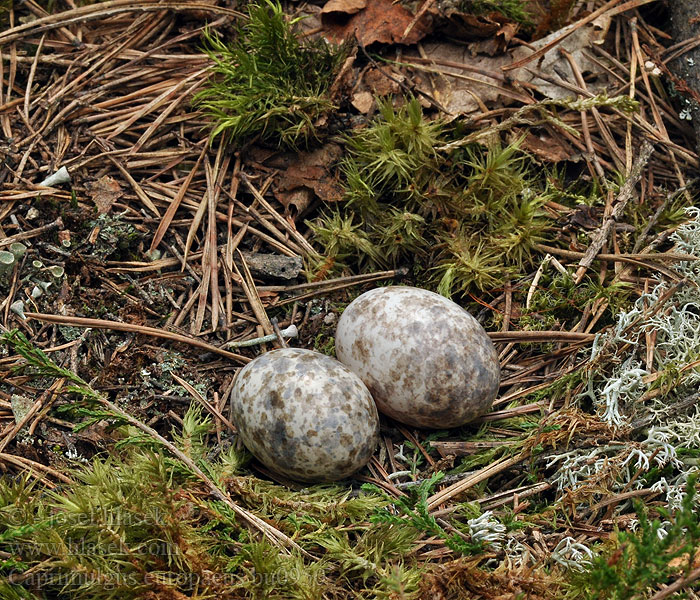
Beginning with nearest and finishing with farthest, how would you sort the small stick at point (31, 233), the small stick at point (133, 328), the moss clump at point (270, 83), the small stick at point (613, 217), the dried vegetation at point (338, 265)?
the dried vegetation at point (338, 265), the small stick at point (133, 328), the small stick at point (31, 233), the small stick at point (613, 217), the moss clump at point (270, 83)

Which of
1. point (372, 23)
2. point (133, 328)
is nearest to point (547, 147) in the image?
point (372, 23)

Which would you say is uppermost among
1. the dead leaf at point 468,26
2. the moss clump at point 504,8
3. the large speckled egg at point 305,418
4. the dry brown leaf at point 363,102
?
the moss clump at point 504,8

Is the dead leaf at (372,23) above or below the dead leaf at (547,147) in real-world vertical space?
above

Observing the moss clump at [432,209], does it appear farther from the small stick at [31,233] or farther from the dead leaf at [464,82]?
the small stick at [31,233]

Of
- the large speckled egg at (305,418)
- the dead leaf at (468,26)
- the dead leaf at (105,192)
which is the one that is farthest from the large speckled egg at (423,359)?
the dead leaf at (468,26)

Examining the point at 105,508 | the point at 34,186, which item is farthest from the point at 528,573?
the point at 34,186

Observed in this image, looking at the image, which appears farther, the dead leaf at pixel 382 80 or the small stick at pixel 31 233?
the dead leaf at pixel 382 80
